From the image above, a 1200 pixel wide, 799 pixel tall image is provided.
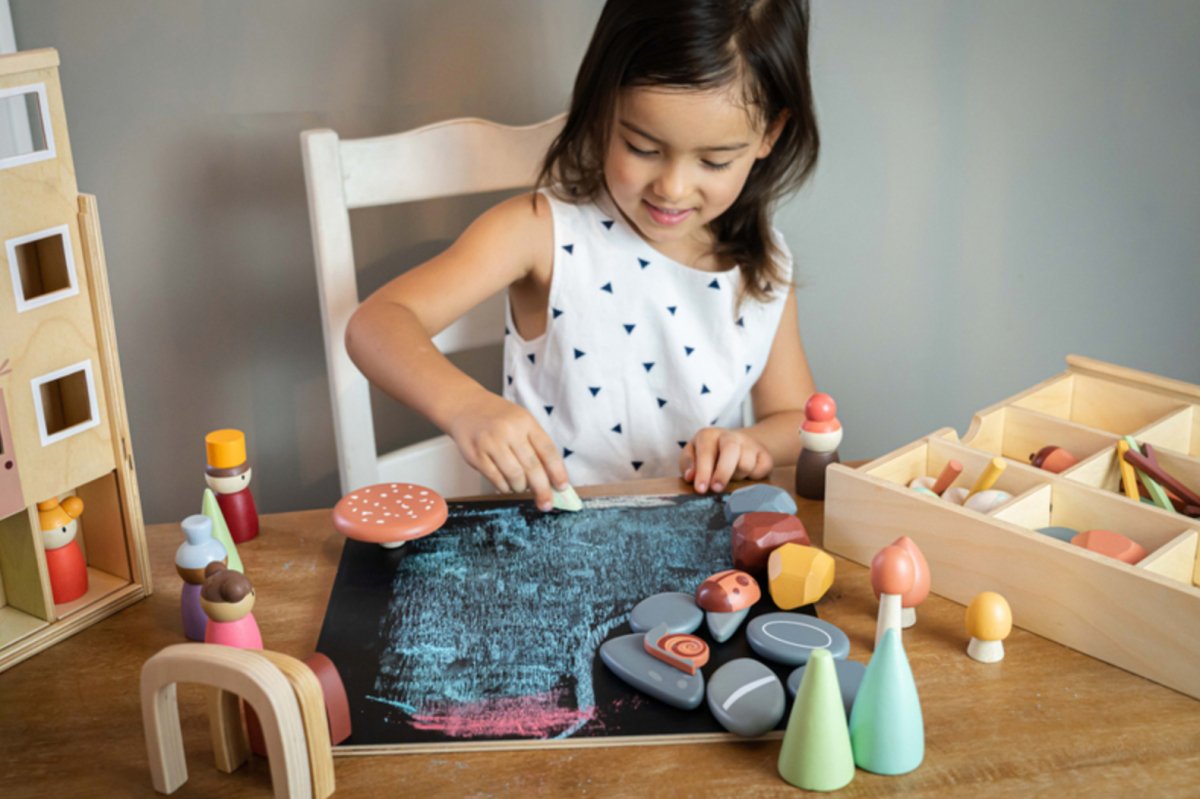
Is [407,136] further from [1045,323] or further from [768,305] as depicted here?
[1045,323]

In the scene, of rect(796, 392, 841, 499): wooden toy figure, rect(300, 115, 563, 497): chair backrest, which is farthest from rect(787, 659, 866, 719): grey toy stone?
rect(300, 115, 563, 497): chair backrest

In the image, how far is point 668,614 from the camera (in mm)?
699

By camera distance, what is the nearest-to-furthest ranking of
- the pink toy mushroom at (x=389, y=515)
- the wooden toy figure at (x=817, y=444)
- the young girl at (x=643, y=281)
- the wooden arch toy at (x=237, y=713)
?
the wooden arch toy at (x=237, y=713), the pink toy mushroom at (x=389, y=515), the wooden toy figure at (x=817, y=444), the young girl at (x=643, y=281)

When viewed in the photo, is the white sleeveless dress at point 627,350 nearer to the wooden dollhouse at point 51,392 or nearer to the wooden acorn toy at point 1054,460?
the wooden acorn toy at point 1054,460

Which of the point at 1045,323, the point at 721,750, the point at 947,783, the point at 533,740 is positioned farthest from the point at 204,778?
the point at 1045,323

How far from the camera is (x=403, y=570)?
78 cm

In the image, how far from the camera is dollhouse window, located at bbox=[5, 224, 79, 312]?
67 cm

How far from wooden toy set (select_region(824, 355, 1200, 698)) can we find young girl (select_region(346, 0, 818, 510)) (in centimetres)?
16

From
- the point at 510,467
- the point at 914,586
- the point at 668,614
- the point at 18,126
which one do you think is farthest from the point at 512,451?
the point at 18,126

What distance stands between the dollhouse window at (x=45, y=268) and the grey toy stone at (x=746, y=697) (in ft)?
1.52

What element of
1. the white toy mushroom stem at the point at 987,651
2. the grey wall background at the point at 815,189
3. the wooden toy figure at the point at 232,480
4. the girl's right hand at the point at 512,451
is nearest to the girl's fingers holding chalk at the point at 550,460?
the girl's right hand at the point at 512,451

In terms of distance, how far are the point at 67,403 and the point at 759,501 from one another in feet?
1.60

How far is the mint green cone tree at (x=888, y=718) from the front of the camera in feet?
1.89

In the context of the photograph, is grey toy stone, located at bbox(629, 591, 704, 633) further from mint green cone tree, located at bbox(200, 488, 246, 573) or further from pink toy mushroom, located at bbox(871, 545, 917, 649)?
mint green cone tree, located at bbox(200, 488, 246, 573)
